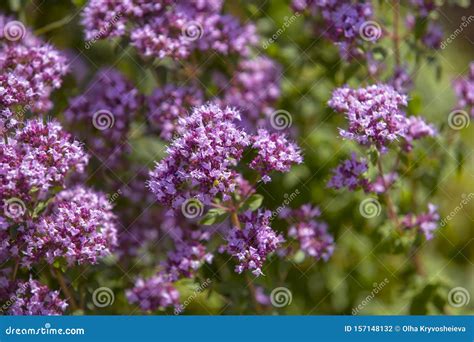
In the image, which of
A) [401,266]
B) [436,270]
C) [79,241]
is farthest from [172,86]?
[436,270]

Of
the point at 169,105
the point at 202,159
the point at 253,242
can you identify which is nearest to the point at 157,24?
the point at 169,105

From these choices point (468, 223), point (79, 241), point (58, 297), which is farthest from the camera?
point (468, 223)

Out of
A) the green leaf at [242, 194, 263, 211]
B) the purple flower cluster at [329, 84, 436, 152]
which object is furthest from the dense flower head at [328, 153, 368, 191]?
the green leaf at [242, 194, 263, 211]

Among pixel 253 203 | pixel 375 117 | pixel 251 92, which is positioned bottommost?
pixel 253 203

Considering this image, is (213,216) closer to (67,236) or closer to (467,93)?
(67,236)

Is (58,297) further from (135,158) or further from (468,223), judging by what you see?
(468,223)

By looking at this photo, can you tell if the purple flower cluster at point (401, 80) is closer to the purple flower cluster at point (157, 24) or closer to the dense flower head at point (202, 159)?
the purple flower cluster at point (157, 24)

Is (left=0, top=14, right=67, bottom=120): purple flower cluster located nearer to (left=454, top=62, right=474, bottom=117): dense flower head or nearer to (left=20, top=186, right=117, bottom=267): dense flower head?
(left=20, top=186, right=117, bottom=267): dense flower head
